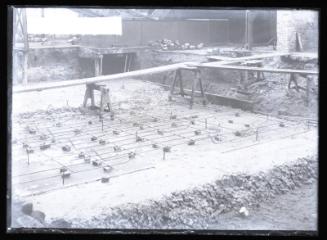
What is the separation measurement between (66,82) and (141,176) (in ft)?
6.15

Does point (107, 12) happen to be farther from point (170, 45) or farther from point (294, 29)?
point (294, 29)

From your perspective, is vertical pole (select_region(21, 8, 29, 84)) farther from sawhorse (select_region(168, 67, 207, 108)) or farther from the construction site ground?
sawhorse (select_region(168, 67, 207, 108))

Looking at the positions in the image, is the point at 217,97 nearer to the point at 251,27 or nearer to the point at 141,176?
the point at 251,27

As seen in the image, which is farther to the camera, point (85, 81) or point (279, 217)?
point (85, 81)

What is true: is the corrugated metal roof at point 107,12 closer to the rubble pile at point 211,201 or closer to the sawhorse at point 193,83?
the rubble pile at point 211,201

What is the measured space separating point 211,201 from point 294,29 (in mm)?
3209

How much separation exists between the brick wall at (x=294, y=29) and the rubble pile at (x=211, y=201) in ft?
5.13

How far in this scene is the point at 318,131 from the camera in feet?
14.5

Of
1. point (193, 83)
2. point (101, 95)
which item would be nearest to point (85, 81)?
point (101, 95)

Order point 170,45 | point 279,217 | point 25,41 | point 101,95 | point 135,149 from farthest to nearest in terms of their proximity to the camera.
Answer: point 101,95 < point 170,45 < point 135,149 < point 25,41 < point 279,217

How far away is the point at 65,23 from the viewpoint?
4.87 metres

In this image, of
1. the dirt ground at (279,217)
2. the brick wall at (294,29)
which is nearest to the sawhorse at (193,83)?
the brick wall at (294,29)

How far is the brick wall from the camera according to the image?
473 cm
